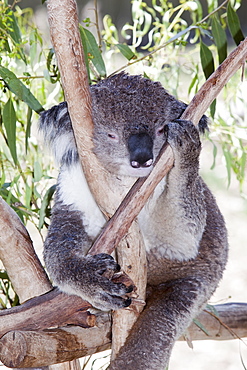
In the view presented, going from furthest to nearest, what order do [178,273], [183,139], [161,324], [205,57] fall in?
[205,57] < [178,273] < [161,324] < [183,139]

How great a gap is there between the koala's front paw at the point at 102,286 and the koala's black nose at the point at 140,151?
0.31 m

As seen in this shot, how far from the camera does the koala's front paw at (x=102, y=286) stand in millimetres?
1583

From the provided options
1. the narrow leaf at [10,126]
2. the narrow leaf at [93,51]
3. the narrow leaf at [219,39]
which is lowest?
the narrow leaf at [10,126]

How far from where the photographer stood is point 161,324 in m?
1.79

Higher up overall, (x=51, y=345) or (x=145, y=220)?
(x=145, y=220)

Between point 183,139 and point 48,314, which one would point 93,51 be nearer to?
Result: point 183,139

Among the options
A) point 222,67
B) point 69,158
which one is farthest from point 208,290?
point 222,67

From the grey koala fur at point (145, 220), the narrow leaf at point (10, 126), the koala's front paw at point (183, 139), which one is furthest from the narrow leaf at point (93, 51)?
the koala's front paw at point (183, 139)

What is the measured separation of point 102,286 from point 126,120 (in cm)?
51

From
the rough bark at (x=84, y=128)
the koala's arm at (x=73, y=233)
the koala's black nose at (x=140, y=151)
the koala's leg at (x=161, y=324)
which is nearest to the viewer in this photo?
the rough bark at (x=84, y=128)

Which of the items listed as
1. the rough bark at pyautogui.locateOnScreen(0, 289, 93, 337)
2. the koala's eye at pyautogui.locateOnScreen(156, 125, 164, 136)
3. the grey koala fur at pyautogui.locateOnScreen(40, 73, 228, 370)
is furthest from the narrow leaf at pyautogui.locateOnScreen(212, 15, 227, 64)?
the rough bark at pyautogui.locateOnScreen(0, 289, 93, 337)

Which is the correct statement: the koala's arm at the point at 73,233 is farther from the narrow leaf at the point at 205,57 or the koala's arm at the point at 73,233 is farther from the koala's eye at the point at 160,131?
the narrow leaf at the point at 205,57

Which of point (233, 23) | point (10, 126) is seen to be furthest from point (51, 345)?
point (233, 23)

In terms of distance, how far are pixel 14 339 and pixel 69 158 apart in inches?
24.3
